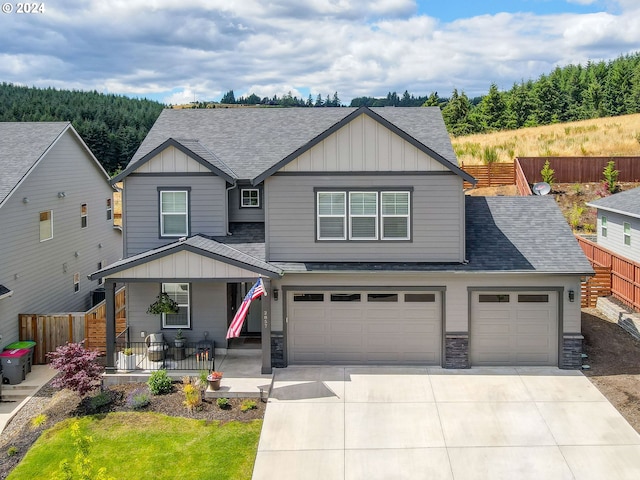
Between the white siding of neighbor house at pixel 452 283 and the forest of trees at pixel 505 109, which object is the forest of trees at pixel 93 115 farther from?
the white siding of neighbor house at pixel 452 283

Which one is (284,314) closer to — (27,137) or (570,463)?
(570,463)

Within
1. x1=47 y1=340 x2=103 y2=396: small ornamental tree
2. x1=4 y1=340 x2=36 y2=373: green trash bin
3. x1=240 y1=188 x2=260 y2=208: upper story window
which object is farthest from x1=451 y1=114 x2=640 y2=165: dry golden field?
x1=47 y1=340 x2=103 y2=396: small ornamental tree

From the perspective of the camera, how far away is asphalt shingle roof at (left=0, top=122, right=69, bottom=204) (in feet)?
60.3

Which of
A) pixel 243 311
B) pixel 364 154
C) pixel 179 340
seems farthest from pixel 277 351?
pixel 364 154

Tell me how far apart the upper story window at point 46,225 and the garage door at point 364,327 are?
9.61 m

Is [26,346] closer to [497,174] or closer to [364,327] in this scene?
[364,327]

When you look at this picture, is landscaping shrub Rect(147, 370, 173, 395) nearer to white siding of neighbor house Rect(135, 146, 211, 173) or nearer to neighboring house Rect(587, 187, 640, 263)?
white siding of neighbor house Rect(135, 146, 211, 173)

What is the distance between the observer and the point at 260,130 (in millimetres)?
20719

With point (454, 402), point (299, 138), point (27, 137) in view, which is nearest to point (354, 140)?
point (299, 138)

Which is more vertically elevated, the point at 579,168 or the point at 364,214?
the point at 579,168

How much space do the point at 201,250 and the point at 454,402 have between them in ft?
24.3

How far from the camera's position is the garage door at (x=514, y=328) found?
52.5 ft

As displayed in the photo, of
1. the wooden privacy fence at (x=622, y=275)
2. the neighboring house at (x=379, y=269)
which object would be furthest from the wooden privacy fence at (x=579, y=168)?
the neighboring house at (x=379, y=269)

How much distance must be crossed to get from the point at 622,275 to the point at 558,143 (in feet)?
94.3
